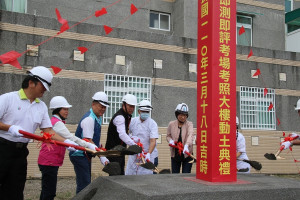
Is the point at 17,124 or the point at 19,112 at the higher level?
the point at 19,112

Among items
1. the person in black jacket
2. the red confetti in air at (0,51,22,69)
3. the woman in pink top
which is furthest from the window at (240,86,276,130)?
the woman in pink top

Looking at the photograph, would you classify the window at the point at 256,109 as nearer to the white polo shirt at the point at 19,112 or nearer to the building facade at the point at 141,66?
the building facade at the point at 141,66

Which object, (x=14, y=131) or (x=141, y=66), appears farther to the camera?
(x=141, y=66)

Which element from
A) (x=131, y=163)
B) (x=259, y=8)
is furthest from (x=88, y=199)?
(x=259, y=8)

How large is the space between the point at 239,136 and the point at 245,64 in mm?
5061

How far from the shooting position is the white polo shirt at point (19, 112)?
3.40m

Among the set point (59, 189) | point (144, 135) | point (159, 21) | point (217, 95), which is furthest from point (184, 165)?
point (159, 21)

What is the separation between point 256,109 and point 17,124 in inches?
326

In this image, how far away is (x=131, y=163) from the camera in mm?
5637

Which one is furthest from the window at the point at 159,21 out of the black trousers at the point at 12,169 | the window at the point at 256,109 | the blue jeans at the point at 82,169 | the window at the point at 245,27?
the black trousers at the point at 12,169

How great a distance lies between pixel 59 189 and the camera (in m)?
6.94

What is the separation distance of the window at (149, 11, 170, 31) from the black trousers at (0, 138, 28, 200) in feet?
31.5

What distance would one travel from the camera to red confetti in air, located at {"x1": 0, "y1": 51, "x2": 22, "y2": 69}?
6.60 metres

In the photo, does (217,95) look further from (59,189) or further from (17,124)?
(59,189)
